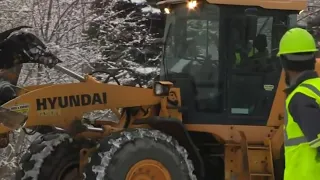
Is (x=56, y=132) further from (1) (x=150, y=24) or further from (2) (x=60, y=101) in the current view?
(1) (x=150, y=24)

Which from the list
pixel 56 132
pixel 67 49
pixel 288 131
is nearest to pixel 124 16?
pixel 67 49

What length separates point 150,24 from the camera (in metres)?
18.3

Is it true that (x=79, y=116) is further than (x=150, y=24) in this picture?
No

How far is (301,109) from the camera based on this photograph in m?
3.09

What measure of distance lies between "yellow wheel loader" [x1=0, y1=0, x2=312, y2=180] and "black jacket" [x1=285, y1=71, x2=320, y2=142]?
3652mm

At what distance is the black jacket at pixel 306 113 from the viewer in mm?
3031

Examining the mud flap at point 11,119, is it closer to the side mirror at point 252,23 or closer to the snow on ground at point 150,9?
the side mirror at point 252,23

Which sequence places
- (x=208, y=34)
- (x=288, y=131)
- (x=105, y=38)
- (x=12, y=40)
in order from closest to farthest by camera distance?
(x=288, y=131)
(x=12, y=40)
(x=208, y=34)
(x=105, y=38)

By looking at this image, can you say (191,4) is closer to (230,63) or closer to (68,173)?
(230,63)

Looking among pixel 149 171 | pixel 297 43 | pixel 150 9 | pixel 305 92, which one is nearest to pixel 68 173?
pixel 149 171

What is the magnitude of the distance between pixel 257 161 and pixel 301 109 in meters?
4.08

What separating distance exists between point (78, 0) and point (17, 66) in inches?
396

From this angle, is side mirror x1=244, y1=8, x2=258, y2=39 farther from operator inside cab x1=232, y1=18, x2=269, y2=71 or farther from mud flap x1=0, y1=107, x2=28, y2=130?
mud flap x1=0, y1=107, x2=28, y2=130

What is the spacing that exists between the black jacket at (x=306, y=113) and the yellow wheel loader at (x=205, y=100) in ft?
12.0
